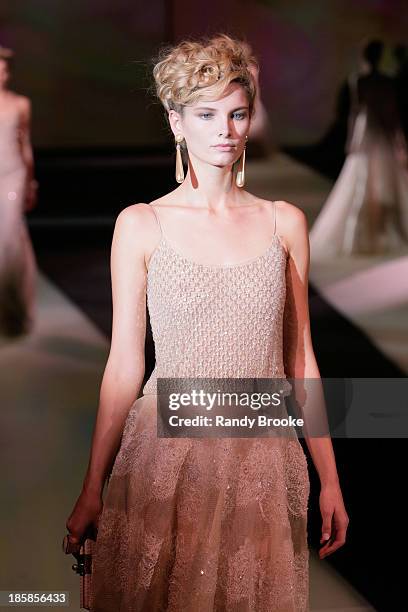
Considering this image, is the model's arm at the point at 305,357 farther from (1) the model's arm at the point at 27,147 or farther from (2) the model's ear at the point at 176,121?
(1) the model's arm at the point at 27,147

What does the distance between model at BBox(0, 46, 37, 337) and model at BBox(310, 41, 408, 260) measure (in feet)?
2.73

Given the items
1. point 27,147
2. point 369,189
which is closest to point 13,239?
point 27,147

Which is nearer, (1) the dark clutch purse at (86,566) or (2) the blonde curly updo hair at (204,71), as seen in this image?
(2) the blonde curly updo hair at (204,71)

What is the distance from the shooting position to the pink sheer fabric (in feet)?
6.65

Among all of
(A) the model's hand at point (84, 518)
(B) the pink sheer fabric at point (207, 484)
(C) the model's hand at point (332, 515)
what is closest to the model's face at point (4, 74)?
(B) the pink sheer fabric at point (207, 484)

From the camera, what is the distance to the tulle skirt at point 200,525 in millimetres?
2029

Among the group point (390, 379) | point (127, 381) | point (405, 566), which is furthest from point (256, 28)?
point (405, 566)

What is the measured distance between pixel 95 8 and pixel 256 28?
0.44 meters

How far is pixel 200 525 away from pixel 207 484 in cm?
8

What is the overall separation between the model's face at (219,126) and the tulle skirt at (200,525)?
49 centimetres

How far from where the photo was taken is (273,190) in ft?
10.2

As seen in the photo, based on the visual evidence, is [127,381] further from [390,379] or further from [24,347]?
[390,379]

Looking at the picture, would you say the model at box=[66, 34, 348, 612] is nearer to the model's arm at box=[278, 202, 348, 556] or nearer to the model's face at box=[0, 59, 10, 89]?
the model's arm at box=[278, 202, 348, 556]

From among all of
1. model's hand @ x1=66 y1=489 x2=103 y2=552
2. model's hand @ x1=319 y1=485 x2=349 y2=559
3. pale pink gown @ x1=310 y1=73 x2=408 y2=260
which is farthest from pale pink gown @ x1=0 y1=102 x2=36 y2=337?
model's hand @ x1=319 y1=485 x2=349 y2=559
